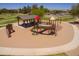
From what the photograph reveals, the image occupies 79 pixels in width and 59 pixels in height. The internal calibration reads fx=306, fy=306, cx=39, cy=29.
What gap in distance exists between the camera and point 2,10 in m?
3.13

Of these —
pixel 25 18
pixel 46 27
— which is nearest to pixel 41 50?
pixel 46 27

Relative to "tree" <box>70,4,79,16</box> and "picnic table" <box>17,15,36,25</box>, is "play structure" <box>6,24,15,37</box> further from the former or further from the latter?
"tree" <box>70,4,79,16</box>

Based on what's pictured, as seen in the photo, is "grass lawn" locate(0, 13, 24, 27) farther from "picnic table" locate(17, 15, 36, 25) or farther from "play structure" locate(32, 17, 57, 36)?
"play structure" locate(32, 17, 57, 36)

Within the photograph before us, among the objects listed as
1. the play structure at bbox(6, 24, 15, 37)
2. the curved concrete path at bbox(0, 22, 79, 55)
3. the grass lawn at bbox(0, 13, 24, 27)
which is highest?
the grass lawn at bbox(0, 13, 24, 27)

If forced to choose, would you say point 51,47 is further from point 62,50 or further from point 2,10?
point 2,10

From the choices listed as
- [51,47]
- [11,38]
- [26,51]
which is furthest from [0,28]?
[51,47]

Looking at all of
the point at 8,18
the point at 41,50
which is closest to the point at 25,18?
the point at 8,18

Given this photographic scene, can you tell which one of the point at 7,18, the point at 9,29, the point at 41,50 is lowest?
the point at 41,50

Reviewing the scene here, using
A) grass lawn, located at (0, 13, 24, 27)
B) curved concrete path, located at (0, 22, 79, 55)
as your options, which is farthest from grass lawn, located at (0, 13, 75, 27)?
curved concrete path, located at (0, 22, 79, 55)

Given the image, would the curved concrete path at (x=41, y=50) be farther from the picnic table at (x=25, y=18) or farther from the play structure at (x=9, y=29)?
the picnic table at (x=25, y=18)

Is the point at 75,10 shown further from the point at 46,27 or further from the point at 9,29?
the point at 9,29

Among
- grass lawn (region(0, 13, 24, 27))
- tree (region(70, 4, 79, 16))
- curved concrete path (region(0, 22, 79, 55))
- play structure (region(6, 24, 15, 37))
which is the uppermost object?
tree (region(70, 4, 79, 16))

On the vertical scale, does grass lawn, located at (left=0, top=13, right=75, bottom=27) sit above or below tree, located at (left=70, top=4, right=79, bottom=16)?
below

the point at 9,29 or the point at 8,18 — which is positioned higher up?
the point at 8,18
